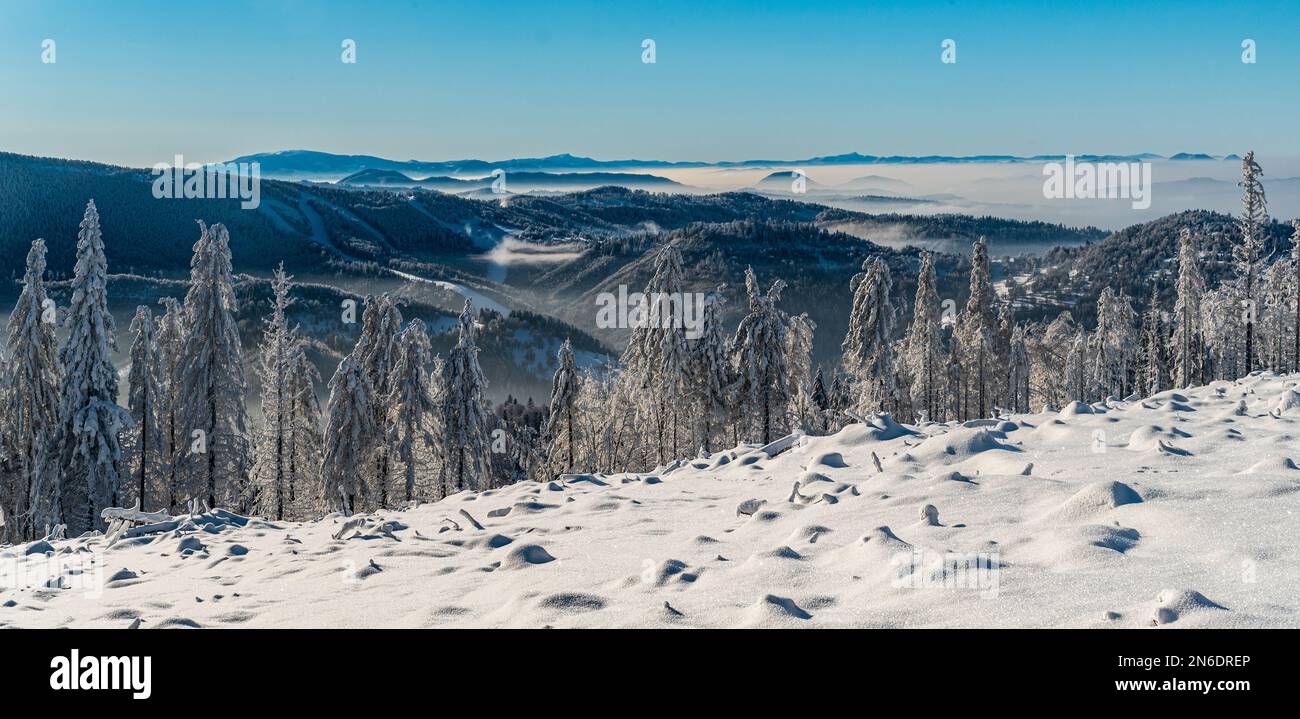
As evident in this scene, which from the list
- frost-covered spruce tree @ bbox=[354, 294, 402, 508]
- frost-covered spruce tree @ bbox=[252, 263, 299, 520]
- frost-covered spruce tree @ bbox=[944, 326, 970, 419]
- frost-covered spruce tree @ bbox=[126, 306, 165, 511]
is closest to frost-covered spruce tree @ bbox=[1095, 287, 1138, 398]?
frost-covered spruce tree @ bbox=[944, 326, 970, 419]

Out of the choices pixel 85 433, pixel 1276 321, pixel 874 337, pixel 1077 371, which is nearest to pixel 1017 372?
pixel 1077 371

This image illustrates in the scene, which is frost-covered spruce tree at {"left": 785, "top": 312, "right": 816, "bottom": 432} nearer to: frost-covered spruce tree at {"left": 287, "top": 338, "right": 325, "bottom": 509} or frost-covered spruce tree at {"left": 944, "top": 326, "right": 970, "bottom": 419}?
frost-covered spruce tree at {"left": 944, "top": 326, "right": 970, "bottom": 419}

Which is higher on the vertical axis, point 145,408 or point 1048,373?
point 145,408

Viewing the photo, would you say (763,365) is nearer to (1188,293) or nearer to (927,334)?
(927,334)

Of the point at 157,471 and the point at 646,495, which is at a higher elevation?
the point at 646,495

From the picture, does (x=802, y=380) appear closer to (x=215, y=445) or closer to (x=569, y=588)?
(x=215, y=445)

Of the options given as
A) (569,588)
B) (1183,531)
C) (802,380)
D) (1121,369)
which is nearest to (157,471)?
(802,380)
